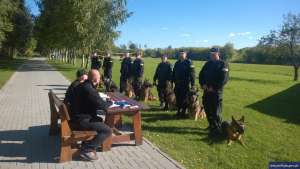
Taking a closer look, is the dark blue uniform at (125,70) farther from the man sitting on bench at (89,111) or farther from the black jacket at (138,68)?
the man sitting on bench at (89,111)

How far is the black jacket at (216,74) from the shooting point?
30.9 feet

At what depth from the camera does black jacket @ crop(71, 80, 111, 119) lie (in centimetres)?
727

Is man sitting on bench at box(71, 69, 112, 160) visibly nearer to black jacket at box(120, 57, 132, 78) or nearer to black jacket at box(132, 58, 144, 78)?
black jacket at box(132, 58, 144, 78)

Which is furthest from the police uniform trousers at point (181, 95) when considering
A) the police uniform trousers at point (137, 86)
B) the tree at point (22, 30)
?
the tree at point (22, 30)

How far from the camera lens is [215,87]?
31.6 feet

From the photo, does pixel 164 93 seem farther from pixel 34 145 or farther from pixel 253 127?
pixel 34 145

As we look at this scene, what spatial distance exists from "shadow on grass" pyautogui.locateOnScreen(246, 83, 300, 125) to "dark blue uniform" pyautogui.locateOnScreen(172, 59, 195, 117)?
360 centimetres

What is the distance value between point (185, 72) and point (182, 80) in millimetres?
261

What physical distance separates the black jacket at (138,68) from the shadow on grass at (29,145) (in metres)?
6.20

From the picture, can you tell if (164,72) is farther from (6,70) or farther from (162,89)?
(6,70)

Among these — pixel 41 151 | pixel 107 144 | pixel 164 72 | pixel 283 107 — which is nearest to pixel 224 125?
pixel 107 144

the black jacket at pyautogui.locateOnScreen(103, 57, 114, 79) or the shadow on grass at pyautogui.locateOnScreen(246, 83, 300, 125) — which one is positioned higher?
the black jacket at pyautogui.locateOnScreen(103, 57, 114, 79)

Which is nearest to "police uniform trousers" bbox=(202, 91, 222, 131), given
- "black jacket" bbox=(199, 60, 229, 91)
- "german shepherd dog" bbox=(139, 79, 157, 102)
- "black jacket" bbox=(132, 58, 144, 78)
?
"black jacket" bbox=(199, 60, 229, 91)

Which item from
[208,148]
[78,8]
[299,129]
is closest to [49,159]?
[208,148]
